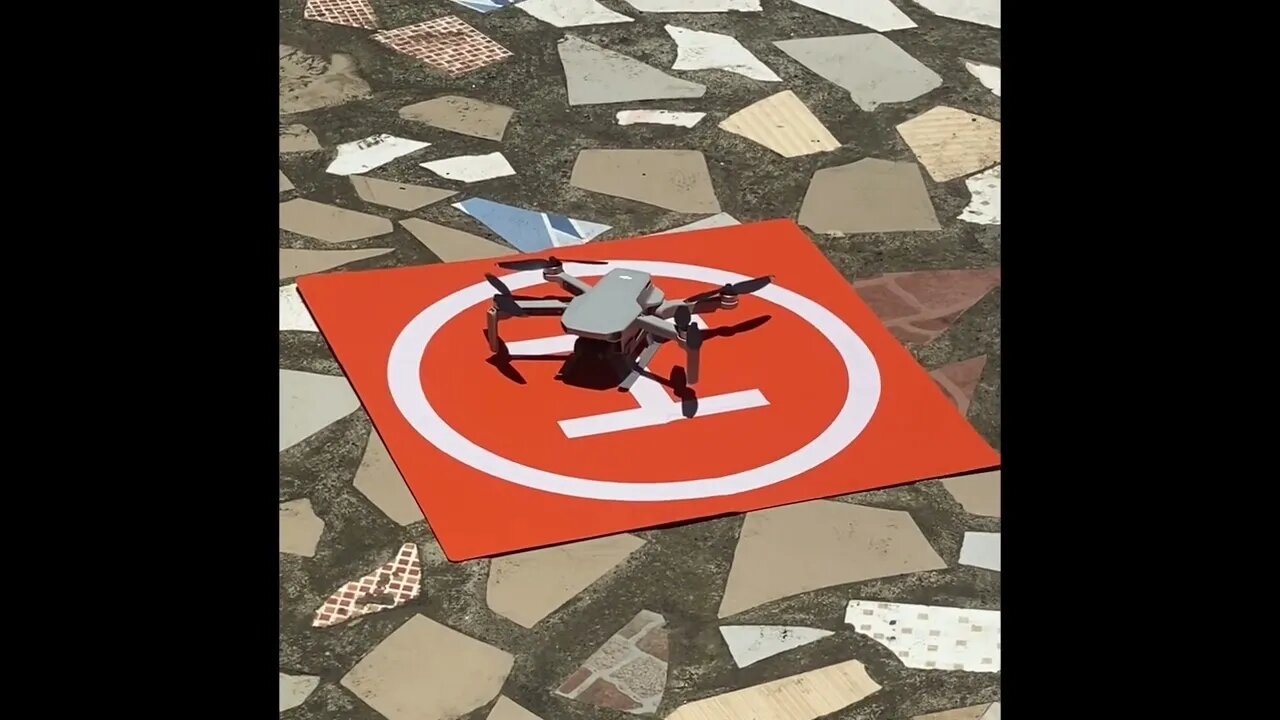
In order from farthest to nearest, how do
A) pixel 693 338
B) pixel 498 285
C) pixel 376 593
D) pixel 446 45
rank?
pixel 446 45
pixel 498 285
pixel 693 338
pixel 376 593

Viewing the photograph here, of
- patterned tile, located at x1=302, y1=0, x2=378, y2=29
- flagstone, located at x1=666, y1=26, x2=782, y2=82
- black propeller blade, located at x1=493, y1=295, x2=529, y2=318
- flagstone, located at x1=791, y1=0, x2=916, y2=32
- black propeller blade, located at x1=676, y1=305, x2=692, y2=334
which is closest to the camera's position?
black propeller blade, located at x1=676, y1=305, x2=692, y2=334

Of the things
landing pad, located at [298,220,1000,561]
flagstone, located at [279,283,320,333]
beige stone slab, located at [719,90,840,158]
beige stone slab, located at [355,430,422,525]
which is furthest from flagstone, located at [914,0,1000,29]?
beige stone slab, located at [355,430,422,525]

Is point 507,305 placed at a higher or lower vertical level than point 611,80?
higher

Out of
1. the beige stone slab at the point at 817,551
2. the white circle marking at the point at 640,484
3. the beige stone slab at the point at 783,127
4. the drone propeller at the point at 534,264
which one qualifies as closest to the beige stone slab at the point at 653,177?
the beige stone slab at the point at 783,127

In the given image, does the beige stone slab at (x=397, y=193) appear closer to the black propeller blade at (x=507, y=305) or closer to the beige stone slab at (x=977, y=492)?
the black propeller blade at (x=507, y=305)

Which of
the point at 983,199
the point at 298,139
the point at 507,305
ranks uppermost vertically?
the point at 507,305

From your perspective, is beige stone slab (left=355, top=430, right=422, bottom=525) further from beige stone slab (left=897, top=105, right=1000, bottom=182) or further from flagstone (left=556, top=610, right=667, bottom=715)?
beige stone slab (left=897, top=105, right=1000, bottom=182)

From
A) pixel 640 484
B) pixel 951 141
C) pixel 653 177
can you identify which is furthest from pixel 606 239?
pixel 951 141

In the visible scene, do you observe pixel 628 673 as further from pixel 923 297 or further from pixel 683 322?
pixel 923 297
